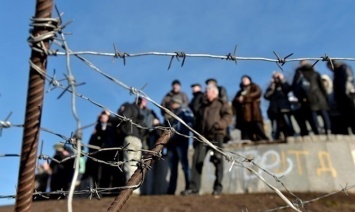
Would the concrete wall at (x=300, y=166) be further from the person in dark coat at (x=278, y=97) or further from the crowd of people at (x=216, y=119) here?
the person in dark coat at (x=278, y=97)

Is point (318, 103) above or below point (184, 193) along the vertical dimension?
above

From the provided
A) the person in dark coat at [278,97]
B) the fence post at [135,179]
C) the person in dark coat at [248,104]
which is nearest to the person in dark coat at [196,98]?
the person in dark coat at [248,104]

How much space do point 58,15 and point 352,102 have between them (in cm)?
834

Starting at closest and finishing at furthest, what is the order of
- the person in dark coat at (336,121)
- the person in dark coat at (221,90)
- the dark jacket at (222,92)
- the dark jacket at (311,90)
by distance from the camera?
the person in dark coat at (221,90) → the dark jacket at (311,90) → the dark jacket at (222,92) → the person in dark coat at (336,121)

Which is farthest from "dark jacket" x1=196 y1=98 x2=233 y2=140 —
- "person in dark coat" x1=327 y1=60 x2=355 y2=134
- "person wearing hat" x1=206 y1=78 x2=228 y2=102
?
"person in dark coat" x1=327 y1=60 x2=355 y2=134

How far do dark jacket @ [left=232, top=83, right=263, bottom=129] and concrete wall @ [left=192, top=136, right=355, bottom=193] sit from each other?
55 centimetres

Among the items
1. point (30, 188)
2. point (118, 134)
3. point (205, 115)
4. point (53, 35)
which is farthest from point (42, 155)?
point (118, 134)

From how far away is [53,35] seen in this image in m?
1.58

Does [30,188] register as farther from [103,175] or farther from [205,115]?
[103,175]

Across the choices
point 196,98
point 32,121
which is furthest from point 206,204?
point 32,121

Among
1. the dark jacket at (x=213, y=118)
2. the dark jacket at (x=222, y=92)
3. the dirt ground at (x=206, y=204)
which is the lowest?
the dirt ground at (x=206, y=204)

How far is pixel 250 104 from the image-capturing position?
30.2 feet

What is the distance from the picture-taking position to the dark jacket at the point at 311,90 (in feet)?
29.9

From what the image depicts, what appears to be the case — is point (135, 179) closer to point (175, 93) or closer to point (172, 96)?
point (172, 96)
